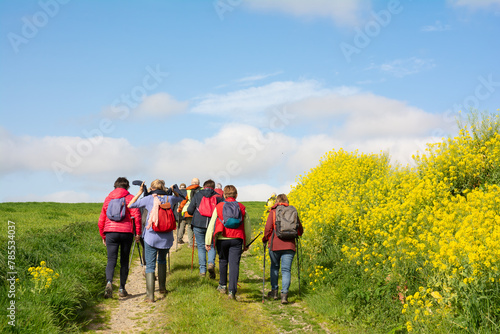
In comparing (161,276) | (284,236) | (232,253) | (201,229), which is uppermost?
(201,229)

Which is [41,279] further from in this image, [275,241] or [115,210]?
[275,241]

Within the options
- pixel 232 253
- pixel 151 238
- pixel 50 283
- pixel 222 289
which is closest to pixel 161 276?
pixel 151 238

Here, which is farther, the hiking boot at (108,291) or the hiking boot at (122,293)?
the hiking boot at (122,293)

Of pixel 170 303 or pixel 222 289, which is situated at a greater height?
pixel 222 289

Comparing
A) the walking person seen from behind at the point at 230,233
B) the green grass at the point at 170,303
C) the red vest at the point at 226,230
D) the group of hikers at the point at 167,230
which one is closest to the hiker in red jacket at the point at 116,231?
the group of hikers at the point at 167,230

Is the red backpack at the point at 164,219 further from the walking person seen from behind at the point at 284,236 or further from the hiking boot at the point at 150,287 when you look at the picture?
the walking person seen from behind at the point at 284,236

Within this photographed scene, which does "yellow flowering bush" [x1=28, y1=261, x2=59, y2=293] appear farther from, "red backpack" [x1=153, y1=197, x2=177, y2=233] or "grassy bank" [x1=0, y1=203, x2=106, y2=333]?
"red backpack" [x1=153, y1=197, x2=177, y2=233]

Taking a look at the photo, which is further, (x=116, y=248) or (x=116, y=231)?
(x=116, y=248)

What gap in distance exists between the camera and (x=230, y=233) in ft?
30.7

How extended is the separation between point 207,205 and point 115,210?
2.46 m

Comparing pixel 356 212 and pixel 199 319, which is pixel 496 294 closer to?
pixel 199 319

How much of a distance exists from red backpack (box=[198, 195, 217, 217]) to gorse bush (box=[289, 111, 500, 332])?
284 centimetres

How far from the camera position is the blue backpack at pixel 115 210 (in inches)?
362

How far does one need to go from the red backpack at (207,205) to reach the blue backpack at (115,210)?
2.25m
